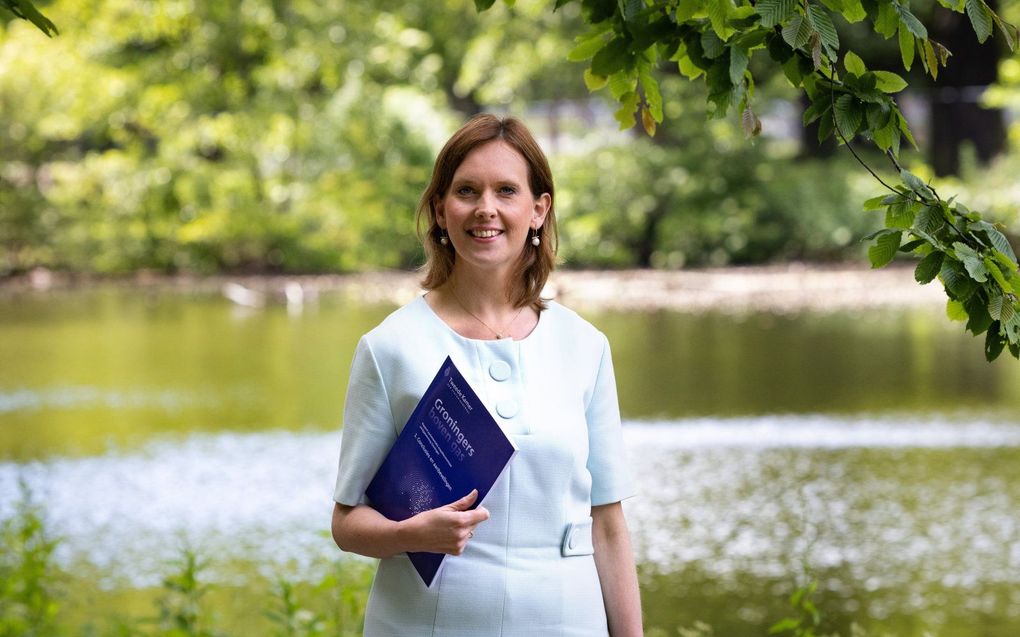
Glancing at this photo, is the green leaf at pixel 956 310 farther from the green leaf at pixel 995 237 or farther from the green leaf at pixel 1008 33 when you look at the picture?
the green leaf at pixel 1008 33

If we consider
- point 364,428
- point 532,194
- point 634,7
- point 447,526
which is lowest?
point 447,526

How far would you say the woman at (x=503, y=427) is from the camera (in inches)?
84.8

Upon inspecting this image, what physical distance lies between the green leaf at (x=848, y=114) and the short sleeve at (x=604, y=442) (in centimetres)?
55

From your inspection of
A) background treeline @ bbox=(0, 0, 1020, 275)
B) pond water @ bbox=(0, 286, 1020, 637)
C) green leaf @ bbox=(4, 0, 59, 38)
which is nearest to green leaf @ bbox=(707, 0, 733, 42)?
green leaf @ bbox=(4, 0, 59, 38)

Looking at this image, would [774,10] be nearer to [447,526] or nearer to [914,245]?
[914,245]

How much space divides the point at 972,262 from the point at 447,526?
0.97 metres

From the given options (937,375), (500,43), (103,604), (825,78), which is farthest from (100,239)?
(825,78)

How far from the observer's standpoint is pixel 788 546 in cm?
Answer: 820

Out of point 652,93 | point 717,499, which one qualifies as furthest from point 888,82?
point 717,499

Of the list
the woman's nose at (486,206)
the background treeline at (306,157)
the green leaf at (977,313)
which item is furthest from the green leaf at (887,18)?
the background treeline at (306,157)

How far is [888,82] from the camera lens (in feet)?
8.25

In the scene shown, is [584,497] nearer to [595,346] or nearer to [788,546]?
[595,346]

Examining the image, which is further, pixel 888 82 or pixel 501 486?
pixel 888 82

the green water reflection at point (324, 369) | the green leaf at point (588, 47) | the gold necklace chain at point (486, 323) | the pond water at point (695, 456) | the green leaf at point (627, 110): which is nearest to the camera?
the gold necklace chain at point (486, 323)
